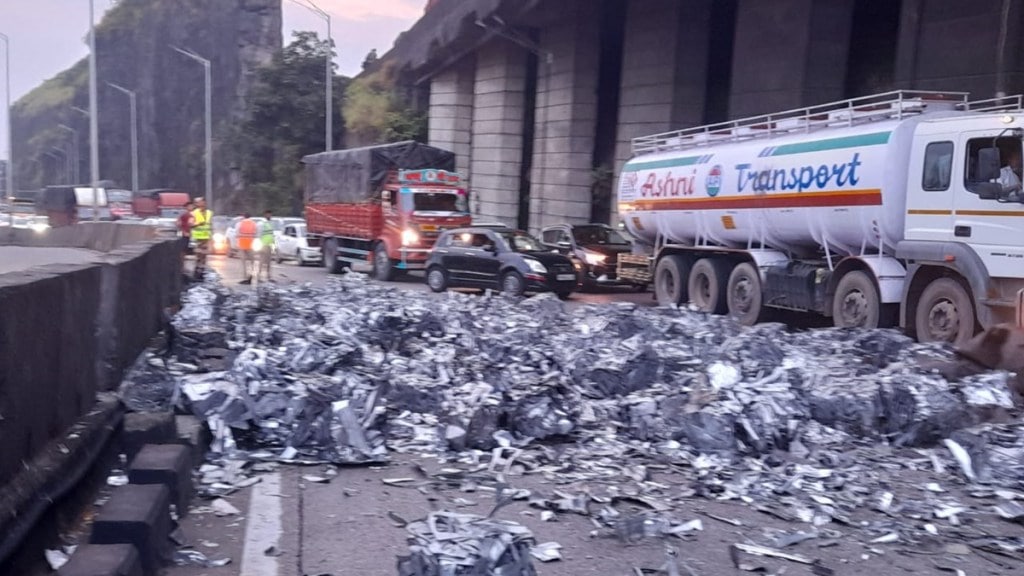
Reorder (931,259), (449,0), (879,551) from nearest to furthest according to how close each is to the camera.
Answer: (879,551) < (931,259) < (449,0)

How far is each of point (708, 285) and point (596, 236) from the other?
704 centimetres

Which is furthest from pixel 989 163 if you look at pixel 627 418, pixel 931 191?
pixel 627 418

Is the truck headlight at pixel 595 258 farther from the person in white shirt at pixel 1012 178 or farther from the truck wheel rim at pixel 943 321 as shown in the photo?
the person in white shirt at pixel 1012 178

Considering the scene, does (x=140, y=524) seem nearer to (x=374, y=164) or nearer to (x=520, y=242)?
(x=520, y=242)

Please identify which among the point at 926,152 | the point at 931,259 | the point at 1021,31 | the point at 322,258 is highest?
the point at 1021,31

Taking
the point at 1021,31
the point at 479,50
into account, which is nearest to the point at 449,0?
the point at 479,50

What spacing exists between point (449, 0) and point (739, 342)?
33.4 meters

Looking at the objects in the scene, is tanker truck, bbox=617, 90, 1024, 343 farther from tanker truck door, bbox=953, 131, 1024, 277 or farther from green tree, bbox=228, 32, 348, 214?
green tree, bbox=228, 32, 348, 214

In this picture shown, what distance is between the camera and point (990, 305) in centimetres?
1180

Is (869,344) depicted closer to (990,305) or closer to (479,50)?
(990,305)

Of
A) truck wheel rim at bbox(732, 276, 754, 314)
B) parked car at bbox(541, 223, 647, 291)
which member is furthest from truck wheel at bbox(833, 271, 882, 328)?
parked car at bbox(541, 223, 647, 291)

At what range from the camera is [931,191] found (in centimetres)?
1318

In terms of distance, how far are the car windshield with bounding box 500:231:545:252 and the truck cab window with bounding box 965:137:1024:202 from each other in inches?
475

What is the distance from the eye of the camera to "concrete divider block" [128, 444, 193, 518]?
5562 millimetres
